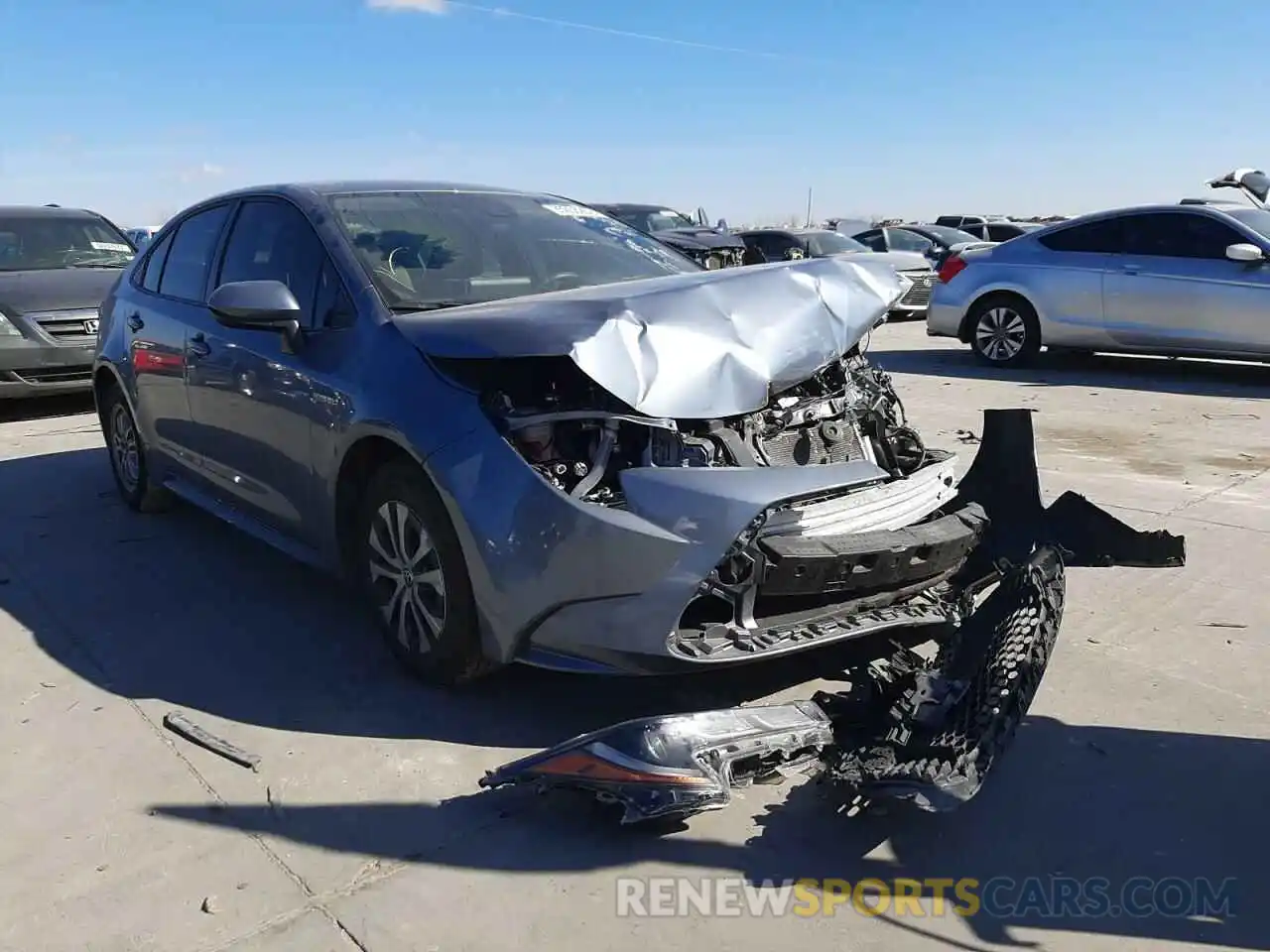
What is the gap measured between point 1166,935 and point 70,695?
3.36 metres

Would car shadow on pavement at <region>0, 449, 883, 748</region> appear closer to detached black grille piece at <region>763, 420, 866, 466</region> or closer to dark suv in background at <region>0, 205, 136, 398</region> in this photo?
detached black grille piece at <region>763, 420, 866, 466</region>

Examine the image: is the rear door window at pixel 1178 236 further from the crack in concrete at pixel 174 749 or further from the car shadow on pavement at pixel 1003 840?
the crack in concrete at pixel 174 749

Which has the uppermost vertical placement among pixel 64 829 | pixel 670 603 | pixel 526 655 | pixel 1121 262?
pixel 1121 262

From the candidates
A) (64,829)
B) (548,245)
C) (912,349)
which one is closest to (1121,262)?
(912,349)

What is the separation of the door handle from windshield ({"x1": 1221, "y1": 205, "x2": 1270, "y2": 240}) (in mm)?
8628

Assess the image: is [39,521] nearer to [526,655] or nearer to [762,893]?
[526,655]

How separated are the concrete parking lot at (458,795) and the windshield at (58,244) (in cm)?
592

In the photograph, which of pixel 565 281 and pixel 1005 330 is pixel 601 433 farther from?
pixel 1005 330

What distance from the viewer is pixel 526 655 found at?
3.17m

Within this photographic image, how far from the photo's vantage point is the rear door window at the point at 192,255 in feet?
16.2

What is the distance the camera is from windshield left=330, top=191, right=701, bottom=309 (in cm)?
394

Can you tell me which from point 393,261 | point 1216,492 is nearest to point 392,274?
point 393,261

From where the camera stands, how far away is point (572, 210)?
16.3 ft

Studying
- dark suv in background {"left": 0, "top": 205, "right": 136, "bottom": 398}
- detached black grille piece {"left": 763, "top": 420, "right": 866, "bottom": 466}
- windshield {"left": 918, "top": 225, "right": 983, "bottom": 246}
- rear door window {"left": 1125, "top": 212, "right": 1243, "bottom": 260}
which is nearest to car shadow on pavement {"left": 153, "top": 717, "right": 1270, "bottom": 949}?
detached black grille piece {"left": 763, "top": 420, "right": 866, "bottom": 466}
